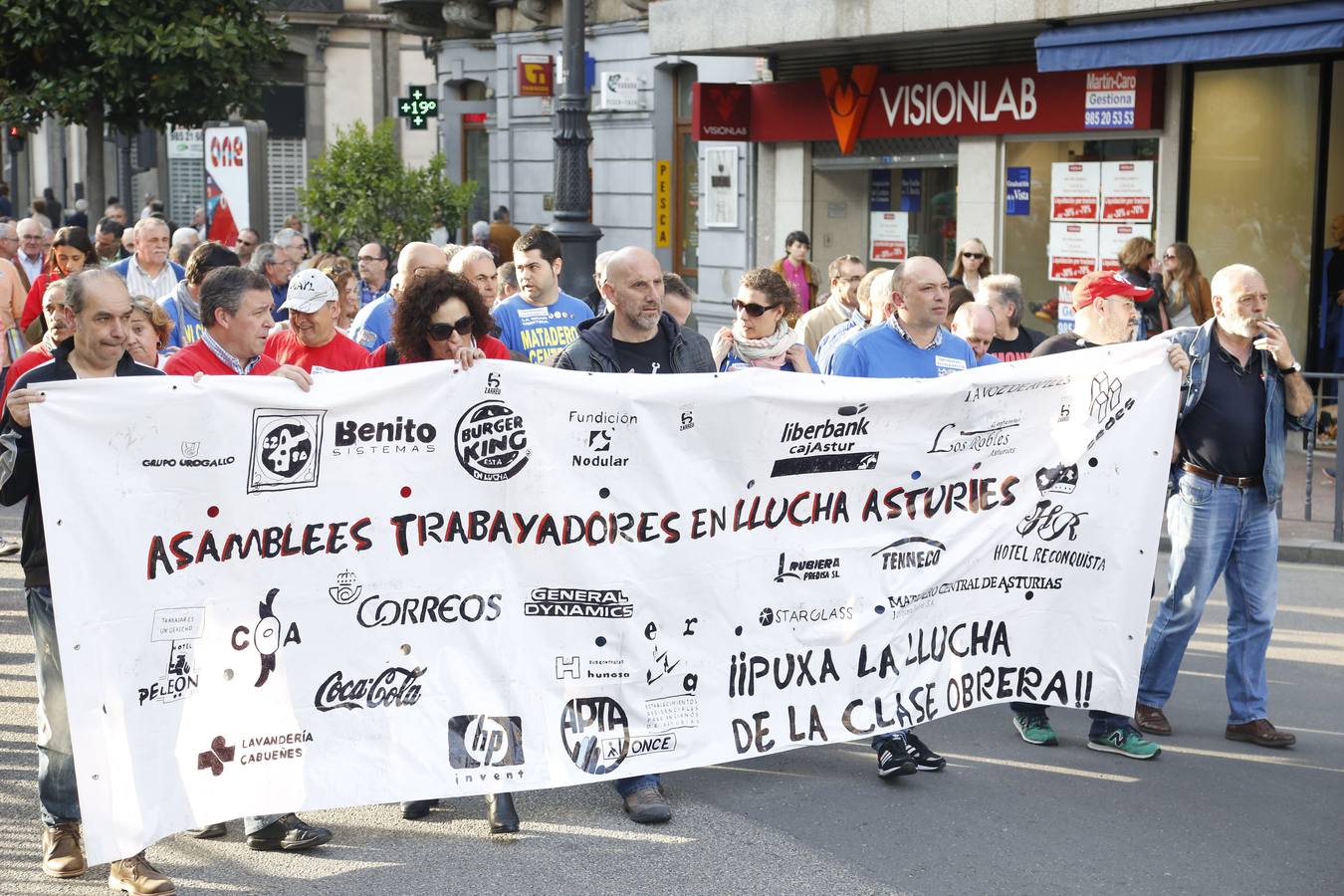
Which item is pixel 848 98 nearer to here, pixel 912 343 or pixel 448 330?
pixel 912 343

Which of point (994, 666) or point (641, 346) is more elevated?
point (641, 346)

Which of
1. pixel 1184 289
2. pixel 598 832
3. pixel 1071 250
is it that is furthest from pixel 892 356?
pixel 1071 250

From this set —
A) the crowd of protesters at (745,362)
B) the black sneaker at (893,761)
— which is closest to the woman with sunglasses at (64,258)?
the crowd of protesters at (745,362)

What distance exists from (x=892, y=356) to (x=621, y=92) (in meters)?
18.2

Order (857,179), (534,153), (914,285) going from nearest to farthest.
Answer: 1. (914,285)
2. (857,179)
3. (534,153)

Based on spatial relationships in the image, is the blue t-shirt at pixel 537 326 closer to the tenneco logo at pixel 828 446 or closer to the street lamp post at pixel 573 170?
the tenneco logo at pixel 828 446

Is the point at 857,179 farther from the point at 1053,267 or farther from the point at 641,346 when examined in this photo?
the point at 641,346

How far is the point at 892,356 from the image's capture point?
6859 millimetres

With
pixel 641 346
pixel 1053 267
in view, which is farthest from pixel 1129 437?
pixel 1053 267

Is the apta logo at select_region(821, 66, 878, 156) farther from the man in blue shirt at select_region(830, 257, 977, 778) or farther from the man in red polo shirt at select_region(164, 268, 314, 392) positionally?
the man in red polo shirt at select_region(164, 268, 314, 392)

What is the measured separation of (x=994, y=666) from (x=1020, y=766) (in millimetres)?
519

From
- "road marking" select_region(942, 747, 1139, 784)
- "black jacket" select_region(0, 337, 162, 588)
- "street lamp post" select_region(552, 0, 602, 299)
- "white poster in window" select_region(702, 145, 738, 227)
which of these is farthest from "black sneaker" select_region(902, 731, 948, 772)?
"white poster in window" select_region(702, 145, 738, 227)

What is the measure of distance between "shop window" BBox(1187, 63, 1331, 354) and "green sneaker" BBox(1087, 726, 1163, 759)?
9356 mm

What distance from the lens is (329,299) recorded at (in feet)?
22.6
